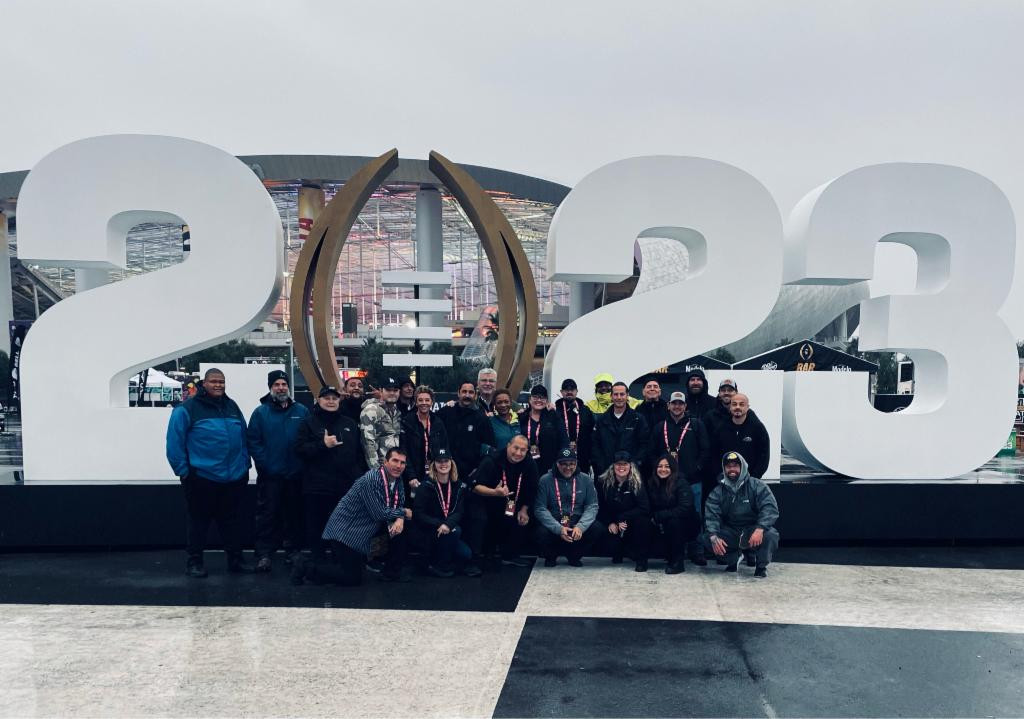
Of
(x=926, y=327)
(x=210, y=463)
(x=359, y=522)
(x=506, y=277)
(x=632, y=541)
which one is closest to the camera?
(x=359, y=522)

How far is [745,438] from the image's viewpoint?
18.5 feet

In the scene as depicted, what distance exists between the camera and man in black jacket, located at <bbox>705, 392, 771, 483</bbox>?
5.64 m

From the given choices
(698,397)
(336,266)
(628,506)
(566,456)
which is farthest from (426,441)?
(698,397)

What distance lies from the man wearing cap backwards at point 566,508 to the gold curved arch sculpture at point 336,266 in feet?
5.00

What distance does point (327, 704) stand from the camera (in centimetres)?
317

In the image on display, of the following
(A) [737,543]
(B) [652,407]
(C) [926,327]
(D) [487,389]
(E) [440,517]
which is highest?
(C) [926,327]

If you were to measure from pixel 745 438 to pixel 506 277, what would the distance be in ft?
9.20

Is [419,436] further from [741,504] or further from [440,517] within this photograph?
[741,504]

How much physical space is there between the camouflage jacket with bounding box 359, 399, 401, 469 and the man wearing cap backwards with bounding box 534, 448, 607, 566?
1288mm

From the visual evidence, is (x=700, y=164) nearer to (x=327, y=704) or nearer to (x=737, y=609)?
(x=737, y=609)

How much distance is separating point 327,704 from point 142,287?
15.3 ft

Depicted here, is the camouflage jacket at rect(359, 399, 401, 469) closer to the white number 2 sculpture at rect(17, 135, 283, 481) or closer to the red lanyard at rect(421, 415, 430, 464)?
the red lanyard at rect(421, 415, 430, 464)

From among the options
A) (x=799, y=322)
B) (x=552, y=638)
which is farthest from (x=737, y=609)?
(x=799, y=322)

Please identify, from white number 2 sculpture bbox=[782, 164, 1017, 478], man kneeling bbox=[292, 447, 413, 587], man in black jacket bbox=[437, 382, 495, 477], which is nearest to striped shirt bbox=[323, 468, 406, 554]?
man kneeling bbox=[292, 447, 413, 587]
